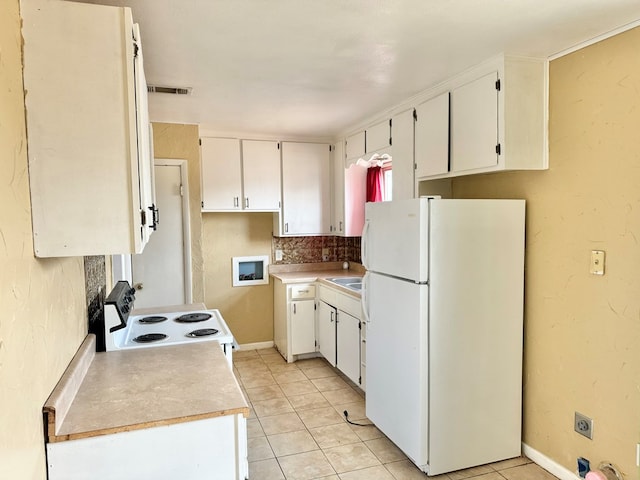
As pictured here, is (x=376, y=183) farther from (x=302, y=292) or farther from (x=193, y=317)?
(x=193, y=317)

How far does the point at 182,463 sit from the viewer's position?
4.76 ft

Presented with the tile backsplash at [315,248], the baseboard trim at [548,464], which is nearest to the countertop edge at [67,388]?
the baseboard trim at [548,464]

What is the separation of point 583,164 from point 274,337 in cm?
344

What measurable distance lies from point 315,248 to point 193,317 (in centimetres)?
223

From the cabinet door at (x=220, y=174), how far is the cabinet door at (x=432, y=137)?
1.92m

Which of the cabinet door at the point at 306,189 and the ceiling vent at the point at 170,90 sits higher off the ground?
the ceiling vent at the point at 170,90

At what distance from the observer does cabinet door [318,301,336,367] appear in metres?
3.95

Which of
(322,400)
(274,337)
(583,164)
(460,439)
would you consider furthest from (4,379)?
(274,337)

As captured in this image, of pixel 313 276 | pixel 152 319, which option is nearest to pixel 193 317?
pixel 152 319

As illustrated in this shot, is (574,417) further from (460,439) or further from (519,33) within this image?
(519,33)

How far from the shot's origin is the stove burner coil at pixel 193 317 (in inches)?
106

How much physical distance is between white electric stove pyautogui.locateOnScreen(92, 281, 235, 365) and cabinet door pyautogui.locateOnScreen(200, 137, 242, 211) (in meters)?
1.49

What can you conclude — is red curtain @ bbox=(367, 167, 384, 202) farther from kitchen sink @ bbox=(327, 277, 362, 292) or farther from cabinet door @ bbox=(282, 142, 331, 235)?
kitchen sink @ bbox=(327, 277, 362, 292)

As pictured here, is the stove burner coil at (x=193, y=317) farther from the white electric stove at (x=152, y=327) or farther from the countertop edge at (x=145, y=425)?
the countertop edge at (x=145, y=425)
